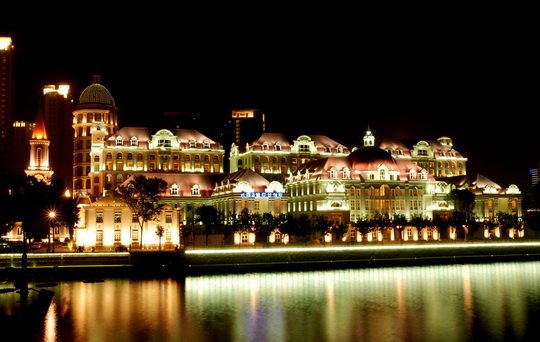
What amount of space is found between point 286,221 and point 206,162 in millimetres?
25987

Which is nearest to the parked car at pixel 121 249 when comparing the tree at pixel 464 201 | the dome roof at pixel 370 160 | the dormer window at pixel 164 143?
the dormer window at pixel 164 143

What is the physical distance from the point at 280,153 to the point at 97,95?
32455 millimetres

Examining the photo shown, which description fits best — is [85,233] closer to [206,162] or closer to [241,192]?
[241,192]

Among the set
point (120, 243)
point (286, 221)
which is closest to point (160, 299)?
point (120, 243)

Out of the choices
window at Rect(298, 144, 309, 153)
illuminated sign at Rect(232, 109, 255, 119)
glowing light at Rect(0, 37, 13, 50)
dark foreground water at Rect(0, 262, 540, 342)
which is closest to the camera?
dark foreground water at Rect(0, 262, 540, 342)

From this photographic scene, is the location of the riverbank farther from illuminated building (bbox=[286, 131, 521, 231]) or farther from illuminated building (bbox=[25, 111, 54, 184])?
illuminated building (bbox=[25, 111, 54, 184])

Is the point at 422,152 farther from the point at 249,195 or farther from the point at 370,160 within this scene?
the point at 249,195

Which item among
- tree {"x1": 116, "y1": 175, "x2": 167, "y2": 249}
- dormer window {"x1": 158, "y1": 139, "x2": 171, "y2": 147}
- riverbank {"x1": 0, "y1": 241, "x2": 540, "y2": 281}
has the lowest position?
riverbank {"x1": 0, "y1": 241, "x2": 540, "y2": 281}

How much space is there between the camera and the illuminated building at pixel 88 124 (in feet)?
364

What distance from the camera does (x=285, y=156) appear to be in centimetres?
11212

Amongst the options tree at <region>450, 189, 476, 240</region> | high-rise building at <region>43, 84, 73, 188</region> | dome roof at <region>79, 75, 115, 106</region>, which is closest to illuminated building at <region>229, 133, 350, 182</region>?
tree at <region>450, 189, 476, 240</region>

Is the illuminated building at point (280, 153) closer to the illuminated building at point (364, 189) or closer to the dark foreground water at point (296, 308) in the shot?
the illuminated building at point (364, 189)

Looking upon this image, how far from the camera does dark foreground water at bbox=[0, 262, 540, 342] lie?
140 ft

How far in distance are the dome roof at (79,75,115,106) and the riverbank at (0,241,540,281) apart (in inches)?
2013
